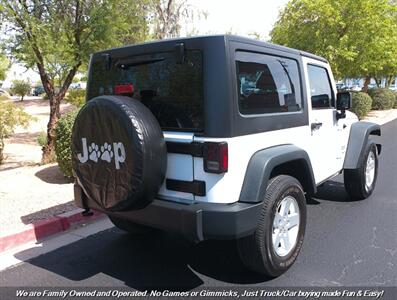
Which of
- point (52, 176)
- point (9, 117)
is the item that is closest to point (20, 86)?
point (9, 117)

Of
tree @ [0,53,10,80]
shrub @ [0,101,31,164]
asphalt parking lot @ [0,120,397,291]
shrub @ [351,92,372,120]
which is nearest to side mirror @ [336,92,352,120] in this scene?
asphalt parking lot @ [0,120,397,291]

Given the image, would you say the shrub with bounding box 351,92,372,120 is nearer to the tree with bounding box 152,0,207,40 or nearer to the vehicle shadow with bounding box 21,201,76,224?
the tree with bounding box 152,0,207,40

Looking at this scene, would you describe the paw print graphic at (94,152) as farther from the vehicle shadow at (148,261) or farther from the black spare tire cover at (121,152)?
the vehicle shadow at (148,261)

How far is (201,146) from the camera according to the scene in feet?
9.82

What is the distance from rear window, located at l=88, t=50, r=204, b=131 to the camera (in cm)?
306

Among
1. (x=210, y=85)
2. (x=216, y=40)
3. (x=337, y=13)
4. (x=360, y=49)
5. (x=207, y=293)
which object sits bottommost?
(x=207, y=293)

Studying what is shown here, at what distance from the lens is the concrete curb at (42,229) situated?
4195mm

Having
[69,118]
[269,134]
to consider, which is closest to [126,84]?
[269,134]

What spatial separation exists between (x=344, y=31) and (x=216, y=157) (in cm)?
1484

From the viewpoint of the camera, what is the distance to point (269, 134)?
3402 mm

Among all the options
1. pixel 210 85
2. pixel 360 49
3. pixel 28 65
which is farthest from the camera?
pixel 360 49

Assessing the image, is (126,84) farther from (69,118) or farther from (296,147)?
(69,118)

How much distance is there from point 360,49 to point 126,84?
14.9 m

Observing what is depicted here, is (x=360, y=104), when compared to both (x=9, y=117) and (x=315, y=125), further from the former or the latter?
(x=315, y=125)
